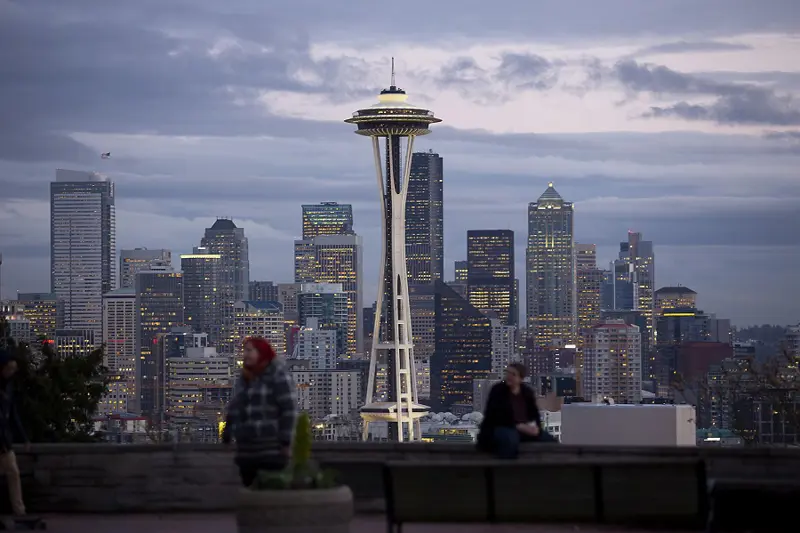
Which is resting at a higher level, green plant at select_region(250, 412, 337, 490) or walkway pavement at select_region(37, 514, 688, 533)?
green plant at select_region(250, 412, 337, 490)

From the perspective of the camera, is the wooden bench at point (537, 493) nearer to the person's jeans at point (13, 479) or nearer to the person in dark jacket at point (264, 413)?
the person in dark jacket at point (264, 413)

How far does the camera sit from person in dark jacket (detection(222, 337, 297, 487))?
435 inches

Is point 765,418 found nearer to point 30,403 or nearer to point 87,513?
point 30,403

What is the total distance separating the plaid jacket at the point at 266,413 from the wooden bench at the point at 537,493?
0.81 metres

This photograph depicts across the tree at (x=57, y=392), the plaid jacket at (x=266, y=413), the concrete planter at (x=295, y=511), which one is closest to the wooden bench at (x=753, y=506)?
the concrete planter at (x=295, y=511)

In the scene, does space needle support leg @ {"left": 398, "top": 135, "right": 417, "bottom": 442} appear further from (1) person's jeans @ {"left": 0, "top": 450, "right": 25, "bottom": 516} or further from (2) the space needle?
(1) person's jeans @ {"left": 0, "top": 450, "right": 25, "bottom": 516}

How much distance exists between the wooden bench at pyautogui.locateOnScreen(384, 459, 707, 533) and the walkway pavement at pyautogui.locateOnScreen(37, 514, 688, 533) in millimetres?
820

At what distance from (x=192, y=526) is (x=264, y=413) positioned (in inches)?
68.9

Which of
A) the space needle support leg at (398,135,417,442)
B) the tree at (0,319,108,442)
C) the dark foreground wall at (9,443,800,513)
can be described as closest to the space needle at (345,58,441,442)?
the space needle support leg at (398,135,417,442)

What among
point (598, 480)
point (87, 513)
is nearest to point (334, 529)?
point (598, 480)

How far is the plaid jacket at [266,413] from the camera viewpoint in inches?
436

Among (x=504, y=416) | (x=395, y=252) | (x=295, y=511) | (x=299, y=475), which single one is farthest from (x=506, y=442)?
(x=395, y=252)

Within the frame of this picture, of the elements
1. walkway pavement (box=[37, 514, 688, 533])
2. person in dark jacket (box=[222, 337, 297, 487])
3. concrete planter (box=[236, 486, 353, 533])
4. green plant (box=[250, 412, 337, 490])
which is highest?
person in dark jacket (box=[222, 337, 297, 487])

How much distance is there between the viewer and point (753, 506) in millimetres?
10523
